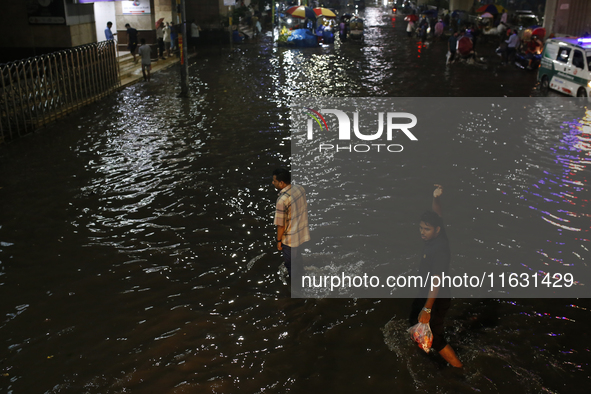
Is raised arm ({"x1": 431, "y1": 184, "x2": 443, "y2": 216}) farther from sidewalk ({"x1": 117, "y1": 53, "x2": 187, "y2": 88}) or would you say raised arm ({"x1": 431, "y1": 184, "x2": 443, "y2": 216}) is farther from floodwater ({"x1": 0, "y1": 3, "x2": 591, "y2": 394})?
sidewalk ({"x1": 117, "y1": 53, "x2": 187, "y2": 88})

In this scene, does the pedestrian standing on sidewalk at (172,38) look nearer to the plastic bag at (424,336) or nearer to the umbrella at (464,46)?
the umbrella at (464,46)

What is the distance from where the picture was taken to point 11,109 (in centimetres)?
1320

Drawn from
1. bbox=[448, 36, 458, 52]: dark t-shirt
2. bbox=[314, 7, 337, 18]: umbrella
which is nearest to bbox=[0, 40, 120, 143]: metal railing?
bbox=[448, 36, 458, 52]: dark t-shirt

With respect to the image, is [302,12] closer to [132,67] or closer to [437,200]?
[132,67]

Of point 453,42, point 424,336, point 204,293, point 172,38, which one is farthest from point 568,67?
point 172,38

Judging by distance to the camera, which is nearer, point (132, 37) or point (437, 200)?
point (437, 200)

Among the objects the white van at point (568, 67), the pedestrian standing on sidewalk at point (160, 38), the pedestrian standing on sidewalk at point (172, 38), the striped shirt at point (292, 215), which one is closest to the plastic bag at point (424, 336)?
the striped shirt at point (292, 215)

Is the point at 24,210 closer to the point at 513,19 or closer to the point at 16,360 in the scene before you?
the point at 16,360

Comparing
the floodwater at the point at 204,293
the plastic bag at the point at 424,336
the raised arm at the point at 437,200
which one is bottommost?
the floodwater at the point at 204,293

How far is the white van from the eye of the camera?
645 inches

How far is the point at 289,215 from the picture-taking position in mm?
6211

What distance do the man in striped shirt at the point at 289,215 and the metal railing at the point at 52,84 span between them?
9322 millimetres

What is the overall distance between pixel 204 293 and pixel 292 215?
1560mm

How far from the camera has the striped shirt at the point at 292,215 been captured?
241 inches
